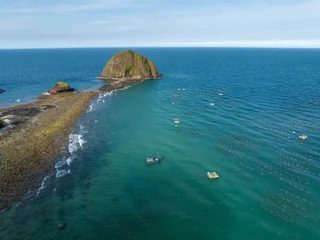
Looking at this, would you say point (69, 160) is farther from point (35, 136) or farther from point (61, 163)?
point (35, 136)

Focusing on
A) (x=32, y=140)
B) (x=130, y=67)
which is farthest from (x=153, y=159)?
(x=130, y=67)

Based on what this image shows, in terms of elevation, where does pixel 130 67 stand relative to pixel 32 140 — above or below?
above

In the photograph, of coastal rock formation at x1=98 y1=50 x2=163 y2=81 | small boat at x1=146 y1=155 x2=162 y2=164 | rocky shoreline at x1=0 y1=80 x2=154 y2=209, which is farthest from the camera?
coastal rock formation at x1=98 y1=50 x2=163 y2=81

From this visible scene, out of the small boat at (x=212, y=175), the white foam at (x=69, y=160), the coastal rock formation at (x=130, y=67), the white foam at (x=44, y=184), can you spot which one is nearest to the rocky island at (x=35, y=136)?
the white foam at (x=44, y=184)

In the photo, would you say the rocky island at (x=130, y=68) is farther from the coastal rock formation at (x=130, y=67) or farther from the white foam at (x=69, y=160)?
the white foam at (x=69, y=160)

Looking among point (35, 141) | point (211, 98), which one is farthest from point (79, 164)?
point (211, 98)

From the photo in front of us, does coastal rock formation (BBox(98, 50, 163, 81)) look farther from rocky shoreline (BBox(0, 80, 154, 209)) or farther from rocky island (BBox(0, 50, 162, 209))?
rocky shoreline (BBox(0, 80, 154, 209))

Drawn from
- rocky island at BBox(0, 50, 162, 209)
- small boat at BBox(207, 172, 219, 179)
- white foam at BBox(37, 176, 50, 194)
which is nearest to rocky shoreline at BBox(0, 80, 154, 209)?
rocky island at BBox(0, 50, 162, 209)

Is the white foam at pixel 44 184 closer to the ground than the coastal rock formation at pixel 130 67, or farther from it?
closer to the ground
